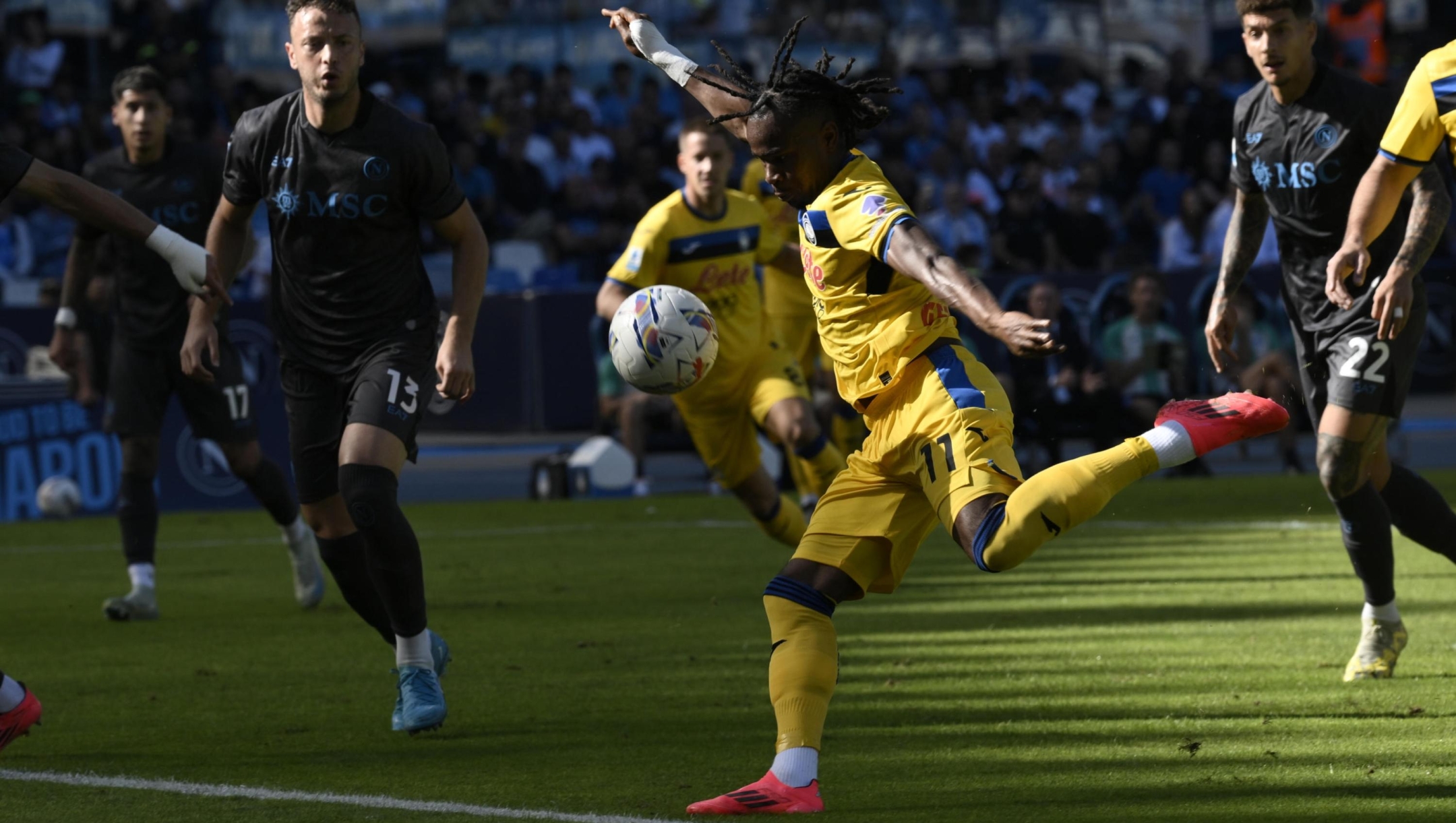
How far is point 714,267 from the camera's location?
9.91 meters

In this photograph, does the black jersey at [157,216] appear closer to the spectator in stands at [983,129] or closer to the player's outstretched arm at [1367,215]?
the player's outstretched arm at [1367,215]

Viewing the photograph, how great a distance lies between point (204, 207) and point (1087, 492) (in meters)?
5.81

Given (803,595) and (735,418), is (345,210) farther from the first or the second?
(735,418)

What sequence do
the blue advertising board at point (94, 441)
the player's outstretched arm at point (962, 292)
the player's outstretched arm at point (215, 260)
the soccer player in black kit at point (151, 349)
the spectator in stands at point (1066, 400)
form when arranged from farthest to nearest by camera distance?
the spectator in stands at point (1066, 400) → the blue advertising board at point (94, 441) → the soccer player in black kit at point (151, 349) → the player's outstretched arm at point (215, 260) → the player's outstretched arm at point (962, 292)

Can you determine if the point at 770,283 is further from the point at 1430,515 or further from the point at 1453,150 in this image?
the point at 1453,150

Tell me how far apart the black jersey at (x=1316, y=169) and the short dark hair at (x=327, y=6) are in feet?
10.4

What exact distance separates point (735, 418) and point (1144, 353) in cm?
764

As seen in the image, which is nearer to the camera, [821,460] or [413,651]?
[413,651]

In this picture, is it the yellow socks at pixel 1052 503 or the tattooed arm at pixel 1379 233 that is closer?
the yellow socks at pixel 1052 503

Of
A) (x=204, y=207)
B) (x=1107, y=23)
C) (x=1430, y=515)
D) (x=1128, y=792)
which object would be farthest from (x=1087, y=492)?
(x=1107, y=23)

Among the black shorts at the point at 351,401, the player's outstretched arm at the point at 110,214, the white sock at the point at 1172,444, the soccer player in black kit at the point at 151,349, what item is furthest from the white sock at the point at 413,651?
the soccer player in black kit at the point at 151,349

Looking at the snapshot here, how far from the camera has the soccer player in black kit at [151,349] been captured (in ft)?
30.4

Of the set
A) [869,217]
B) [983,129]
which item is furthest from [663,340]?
[983,129]

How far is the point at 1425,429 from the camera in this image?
63.6 feet
